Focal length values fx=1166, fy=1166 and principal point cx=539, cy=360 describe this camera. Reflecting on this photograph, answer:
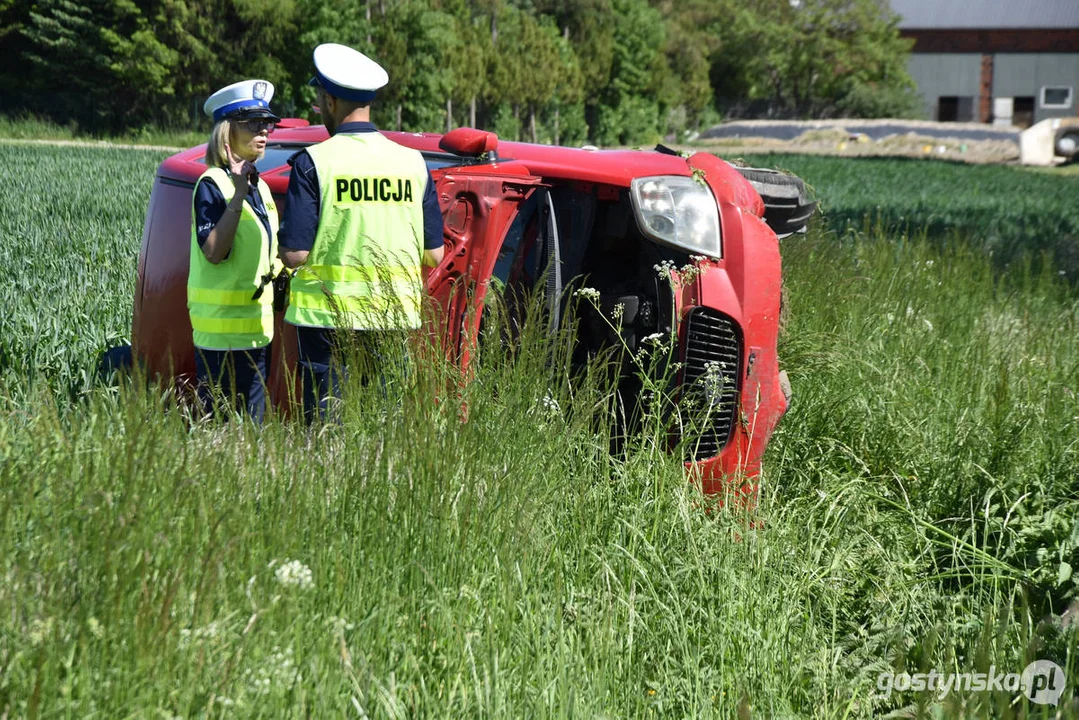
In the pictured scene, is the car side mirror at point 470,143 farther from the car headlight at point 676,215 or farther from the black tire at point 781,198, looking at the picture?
the black tire at point 781,198

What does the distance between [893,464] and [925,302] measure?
2611mm

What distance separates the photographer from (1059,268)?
450 inches

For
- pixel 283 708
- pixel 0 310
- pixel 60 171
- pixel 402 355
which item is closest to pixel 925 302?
pixel 402 355

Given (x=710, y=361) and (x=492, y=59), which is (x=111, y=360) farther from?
(x=492, y=59)

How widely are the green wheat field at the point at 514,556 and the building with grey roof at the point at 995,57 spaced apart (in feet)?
271

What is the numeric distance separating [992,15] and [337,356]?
289 feet

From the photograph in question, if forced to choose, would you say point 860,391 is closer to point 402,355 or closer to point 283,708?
point 402,355

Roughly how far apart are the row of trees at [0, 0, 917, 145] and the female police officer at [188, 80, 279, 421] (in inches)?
1621

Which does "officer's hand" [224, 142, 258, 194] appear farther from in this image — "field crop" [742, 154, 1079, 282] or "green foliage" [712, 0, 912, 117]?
"green foliage" [712, 0, 912, 117]

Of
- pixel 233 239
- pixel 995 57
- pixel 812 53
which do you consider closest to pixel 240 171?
pixel 233 239

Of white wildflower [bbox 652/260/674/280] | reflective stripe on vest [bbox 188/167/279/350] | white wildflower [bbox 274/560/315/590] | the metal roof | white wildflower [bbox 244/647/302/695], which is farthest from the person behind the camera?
the metal roof

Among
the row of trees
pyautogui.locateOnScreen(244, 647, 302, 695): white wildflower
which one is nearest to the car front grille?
pyautogui.locateOnScreen(244, 647, 302, 695): white wildflower

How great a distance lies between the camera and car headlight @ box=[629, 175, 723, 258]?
14.3ft

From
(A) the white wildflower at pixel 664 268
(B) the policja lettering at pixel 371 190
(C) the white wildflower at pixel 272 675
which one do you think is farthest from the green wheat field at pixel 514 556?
(B) the policja lettering at pixel 371 190
